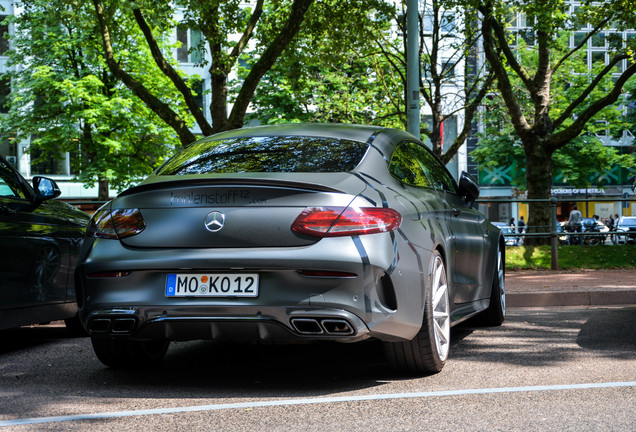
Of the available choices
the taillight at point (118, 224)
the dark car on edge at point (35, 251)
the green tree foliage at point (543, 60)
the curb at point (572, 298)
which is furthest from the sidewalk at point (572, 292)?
the taillight at point (118, 224)

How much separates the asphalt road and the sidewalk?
3.03 meters

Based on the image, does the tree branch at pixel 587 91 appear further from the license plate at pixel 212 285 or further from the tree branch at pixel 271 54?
the license plate at pixel 212 285

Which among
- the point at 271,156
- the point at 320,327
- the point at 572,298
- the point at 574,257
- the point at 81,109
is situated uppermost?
the point at 81,109

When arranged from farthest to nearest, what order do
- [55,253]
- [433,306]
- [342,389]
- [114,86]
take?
[114,86]
[55,253]
[433,306]
[342,389]

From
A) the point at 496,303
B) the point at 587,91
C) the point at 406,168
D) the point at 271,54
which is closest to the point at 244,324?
the point at 406,168

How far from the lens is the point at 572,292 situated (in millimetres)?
10266

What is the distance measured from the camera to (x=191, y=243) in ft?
15.6

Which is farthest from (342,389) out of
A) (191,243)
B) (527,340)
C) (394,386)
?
(527,340)

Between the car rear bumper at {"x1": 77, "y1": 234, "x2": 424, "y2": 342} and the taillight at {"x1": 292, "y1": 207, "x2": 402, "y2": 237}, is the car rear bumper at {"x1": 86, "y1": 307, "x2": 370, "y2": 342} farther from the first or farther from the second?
the taillight at {"x1": 292, "y1": 207, "x2": 402, "y2": 237}

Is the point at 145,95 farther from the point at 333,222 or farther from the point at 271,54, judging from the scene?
the point at 333,222

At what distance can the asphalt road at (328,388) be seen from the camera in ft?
13.5

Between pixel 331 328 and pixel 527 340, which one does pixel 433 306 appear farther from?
pixel 527 340

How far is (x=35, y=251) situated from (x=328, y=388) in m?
2.85

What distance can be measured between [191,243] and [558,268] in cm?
1106
